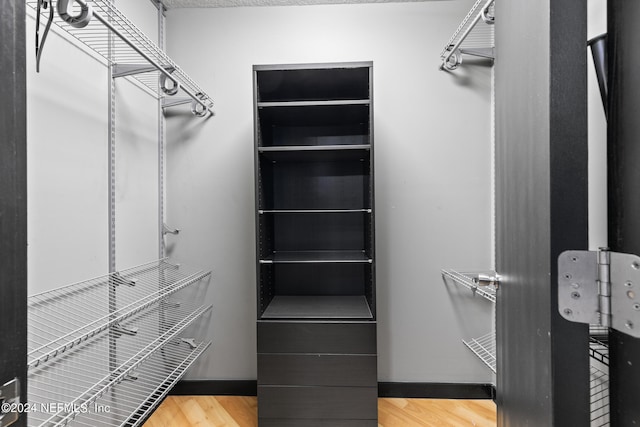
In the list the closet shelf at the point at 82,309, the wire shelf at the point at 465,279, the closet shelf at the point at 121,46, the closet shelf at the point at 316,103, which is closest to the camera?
Result: the closet shelf at the point at 82,309

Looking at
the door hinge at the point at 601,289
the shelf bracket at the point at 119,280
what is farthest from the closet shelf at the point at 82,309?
the door hinge at the point at 601,289

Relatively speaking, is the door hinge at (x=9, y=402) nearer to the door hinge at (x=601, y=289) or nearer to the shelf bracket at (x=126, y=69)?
the door hinge at (x=601, y=289)

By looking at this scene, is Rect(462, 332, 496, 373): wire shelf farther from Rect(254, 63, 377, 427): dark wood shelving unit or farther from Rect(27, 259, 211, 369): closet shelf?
Rect(27, 259, 211, 369): closet shelf

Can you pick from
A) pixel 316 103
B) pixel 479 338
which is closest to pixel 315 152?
pixel 316 103

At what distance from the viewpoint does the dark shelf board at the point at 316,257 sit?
1.44 meters

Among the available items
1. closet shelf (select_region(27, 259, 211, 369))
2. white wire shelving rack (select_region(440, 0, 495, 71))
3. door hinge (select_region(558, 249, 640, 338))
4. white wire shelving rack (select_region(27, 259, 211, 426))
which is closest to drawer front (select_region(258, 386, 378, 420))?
white wire shelving rack (select_region(27, 259, 211, 426))

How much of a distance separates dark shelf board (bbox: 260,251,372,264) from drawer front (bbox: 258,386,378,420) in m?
0.56

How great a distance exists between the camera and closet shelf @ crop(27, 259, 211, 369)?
0.94m

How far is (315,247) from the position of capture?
5.77ft

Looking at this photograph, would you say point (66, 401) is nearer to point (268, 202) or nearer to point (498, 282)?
point (268, 202)

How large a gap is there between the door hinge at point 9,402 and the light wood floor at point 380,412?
4.04ft

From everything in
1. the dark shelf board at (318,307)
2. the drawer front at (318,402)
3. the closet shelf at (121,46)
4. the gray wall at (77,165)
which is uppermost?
the closet shelf at (121,46)

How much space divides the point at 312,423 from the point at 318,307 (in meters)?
0.50

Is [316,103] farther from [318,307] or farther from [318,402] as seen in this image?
[318,402]
